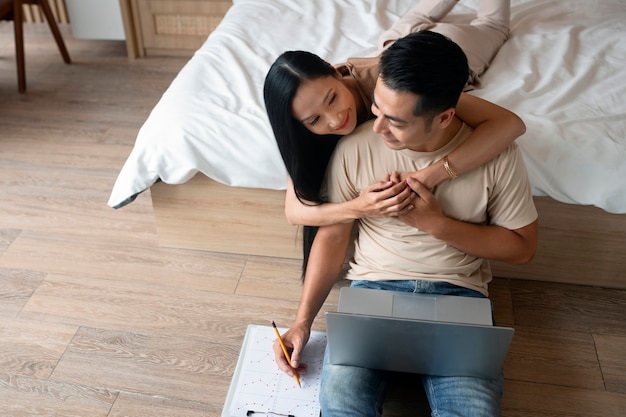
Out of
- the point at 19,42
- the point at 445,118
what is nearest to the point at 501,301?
the point at 445,118

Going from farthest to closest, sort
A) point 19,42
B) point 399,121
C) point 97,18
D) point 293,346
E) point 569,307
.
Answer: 1. point 97,18
2. point 19,42
3. point 569,307
4. point 293,346
5. point 399,121

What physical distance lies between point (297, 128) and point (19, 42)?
1872mm

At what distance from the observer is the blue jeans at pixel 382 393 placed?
122 cm

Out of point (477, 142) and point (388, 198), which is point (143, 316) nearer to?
point (388, 198)

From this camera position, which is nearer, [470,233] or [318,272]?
[470,233]

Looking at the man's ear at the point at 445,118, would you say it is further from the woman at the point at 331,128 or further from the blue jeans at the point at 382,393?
the blue jeans at the point at 382,393

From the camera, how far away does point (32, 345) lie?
1627 millimetres

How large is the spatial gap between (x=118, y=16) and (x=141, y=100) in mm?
529

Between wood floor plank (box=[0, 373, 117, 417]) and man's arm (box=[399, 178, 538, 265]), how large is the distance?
2.65ft

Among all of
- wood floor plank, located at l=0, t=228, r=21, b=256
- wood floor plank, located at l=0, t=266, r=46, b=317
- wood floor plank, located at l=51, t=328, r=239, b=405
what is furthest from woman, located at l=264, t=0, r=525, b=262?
wood floor plank, located at l=0, t=228, r=21, b=256

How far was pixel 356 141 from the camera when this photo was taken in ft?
4.32

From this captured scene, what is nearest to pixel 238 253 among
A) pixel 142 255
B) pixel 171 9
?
pixel 142 255

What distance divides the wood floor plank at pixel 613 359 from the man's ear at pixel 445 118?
0.77m

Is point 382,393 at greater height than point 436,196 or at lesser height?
lesser
